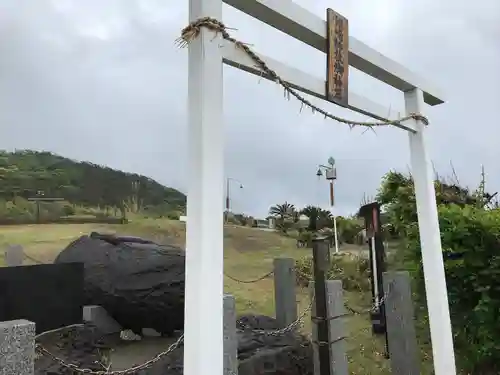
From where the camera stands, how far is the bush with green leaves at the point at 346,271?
298 inches

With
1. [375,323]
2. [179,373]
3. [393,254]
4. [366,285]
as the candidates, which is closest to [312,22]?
[179,373]

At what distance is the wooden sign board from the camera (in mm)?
2463

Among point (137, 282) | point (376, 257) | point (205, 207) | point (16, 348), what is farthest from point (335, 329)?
point (137, 282)

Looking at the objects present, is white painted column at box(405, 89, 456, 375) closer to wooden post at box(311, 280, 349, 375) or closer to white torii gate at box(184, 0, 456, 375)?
wooden post at box(311, 280, 349, 375)

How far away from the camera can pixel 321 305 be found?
2865mm

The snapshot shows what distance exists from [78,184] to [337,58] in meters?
5.10

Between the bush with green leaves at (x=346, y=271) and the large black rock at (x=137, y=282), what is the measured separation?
3.28 m

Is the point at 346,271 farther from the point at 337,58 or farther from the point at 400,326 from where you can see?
the point at 337,58

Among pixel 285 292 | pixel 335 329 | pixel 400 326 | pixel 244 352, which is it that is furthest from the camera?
pixel 285 292

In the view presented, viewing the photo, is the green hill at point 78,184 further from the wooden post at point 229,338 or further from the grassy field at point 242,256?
the wooden post at point 229,338

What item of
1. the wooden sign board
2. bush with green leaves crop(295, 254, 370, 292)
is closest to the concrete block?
the wooden sign board

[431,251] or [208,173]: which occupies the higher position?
[208,173]

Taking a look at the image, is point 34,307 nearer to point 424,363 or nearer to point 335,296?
point 335,296

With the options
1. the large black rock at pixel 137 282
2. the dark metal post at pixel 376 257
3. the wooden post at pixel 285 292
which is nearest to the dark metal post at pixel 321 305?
the wooden post at pixel 285 292
